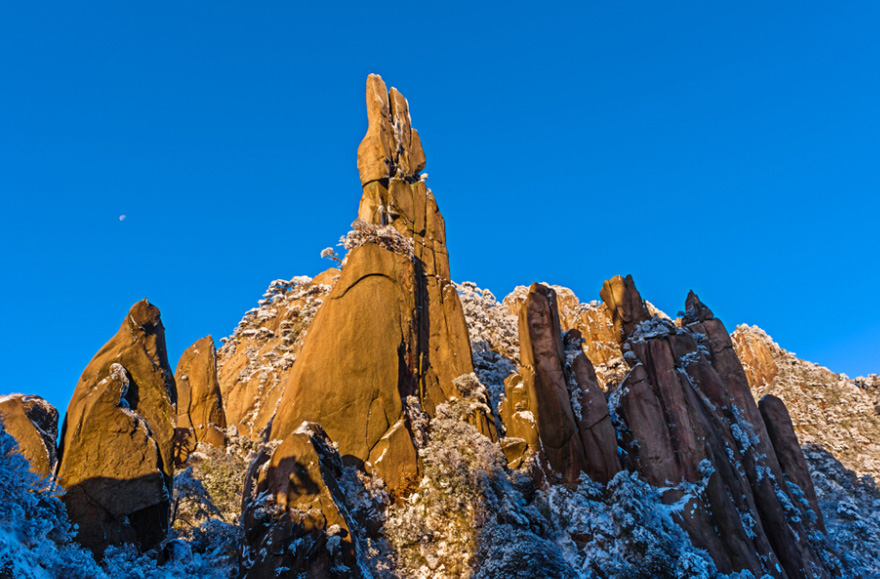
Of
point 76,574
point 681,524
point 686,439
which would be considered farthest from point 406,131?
point 76,574

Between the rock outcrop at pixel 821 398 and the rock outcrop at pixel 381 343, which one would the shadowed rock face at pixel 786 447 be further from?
the rock outcrop at pixel 821 398

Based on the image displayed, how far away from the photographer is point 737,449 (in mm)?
29812

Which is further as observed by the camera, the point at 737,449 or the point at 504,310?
the point at 504,310

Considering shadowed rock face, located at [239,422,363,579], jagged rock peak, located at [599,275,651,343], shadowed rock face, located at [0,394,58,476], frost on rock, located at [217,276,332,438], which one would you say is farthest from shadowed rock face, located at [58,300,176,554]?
jagged rock peak, located at [599,275,651,343]

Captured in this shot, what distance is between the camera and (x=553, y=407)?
2770cm

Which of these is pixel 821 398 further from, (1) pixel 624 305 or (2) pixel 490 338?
(2) pixel 490 338

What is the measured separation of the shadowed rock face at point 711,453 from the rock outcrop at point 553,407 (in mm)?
1790

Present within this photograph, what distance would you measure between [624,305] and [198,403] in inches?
1166

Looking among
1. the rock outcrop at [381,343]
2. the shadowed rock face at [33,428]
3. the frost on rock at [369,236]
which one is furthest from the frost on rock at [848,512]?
the shadowed rock face at [33,428]

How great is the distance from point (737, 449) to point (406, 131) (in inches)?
1166

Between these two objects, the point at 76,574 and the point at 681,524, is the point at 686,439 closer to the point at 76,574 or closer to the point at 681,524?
the point at 681,524

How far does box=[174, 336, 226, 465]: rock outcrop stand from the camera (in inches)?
1305

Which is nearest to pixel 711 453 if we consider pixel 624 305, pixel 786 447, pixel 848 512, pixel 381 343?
pixel 786 447

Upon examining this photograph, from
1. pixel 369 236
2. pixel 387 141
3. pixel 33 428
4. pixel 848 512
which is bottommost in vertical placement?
pixel 33 428
